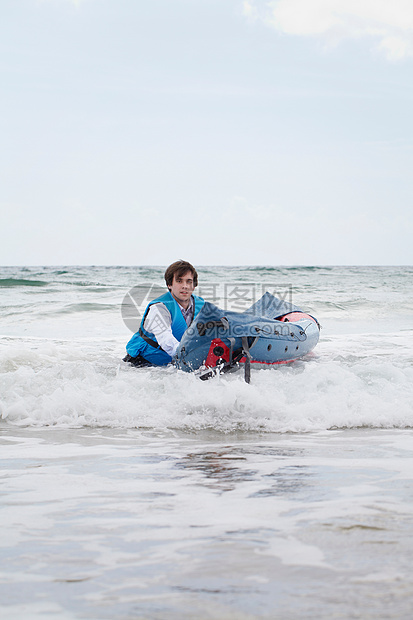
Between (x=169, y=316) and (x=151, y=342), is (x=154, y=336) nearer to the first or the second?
(x=151, y=342)

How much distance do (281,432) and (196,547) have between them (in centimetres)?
204

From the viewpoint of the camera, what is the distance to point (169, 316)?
534cm

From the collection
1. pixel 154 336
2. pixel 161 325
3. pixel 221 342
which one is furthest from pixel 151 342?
pixel 221 342

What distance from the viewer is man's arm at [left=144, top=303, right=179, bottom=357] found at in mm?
5234

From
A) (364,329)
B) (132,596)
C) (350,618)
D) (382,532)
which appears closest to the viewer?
(350,618)

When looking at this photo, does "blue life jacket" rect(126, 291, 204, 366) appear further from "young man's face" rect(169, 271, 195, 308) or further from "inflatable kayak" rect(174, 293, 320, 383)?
"inflatable kayak" rect(174, 293, 320, 383)

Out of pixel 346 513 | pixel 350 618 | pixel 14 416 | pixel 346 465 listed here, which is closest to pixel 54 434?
pixel 14 416

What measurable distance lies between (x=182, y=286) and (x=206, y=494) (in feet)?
10.9

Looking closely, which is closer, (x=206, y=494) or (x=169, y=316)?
(x=206, y=494)

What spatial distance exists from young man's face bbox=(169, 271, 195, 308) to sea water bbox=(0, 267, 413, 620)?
0.80m

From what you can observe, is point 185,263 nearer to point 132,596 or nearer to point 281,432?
point 281,432

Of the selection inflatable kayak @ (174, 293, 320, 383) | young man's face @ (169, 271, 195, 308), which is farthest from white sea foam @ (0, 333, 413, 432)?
young man's face @ (169, 271, 195, 308)

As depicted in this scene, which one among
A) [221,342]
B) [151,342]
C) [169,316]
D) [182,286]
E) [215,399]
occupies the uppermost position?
[182,286]

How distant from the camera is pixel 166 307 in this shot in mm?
5363
